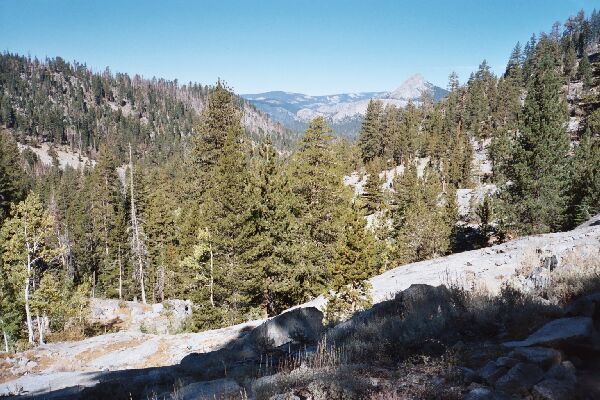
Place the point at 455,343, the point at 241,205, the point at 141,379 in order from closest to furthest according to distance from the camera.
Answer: the point at 455,343
the point at 141,379
the point at 241,205

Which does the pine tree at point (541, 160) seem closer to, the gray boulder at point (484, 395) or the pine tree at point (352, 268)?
the pine tree at point (352, 268)

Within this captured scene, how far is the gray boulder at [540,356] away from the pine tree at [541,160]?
27465 millimetres

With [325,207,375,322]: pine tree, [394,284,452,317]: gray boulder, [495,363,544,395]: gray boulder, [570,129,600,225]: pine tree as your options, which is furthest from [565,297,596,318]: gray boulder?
[570,129,600,225]: pine tree

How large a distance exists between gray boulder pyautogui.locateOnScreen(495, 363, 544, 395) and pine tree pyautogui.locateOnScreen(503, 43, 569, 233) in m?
27.9

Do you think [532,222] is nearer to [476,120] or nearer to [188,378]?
[188,378]

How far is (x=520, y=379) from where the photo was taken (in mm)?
4250

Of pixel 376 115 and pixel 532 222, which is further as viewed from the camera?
pixel 376 115

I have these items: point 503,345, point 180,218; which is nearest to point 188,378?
point 503,345

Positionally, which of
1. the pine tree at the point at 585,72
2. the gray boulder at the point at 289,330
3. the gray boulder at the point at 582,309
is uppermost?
the pine tree at the point at 585,72

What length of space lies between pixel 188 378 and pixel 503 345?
6.30m

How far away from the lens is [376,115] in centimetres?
9094

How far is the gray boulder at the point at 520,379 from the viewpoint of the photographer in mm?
4188

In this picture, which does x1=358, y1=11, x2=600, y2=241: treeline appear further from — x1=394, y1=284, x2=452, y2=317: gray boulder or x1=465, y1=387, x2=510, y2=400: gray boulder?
x1=465, y1=387, x2=510, y2=400: gray boulder

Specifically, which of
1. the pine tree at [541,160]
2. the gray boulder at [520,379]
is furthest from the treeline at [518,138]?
the gray boulder at [520,379]
